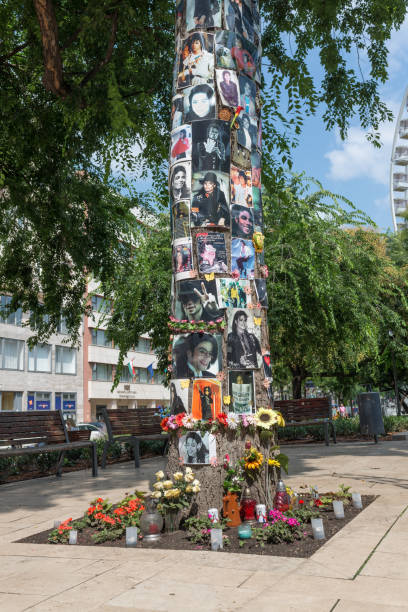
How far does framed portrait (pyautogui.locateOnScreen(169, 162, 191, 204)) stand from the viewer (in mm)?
6555

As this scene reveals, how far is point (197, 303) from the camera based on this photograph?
630 centimetres

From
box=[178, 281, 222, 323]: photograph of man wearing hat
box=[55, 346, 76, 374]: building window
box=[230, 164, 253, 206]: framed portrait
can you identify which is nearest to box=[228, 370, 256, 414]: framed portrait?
box=[178, 281, 222, 323]: photograph of man wearing hat

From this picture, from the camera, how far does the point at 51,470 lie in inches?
472

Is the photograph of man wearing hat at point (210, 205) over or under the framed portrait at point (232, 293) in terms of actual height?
over

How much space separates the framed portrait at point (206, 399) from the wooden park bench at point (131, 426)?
5420 mm

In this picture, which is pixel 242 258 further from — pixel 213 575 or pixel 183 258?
pixel 213 575

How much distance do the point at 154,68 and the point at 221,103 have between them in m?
5.07

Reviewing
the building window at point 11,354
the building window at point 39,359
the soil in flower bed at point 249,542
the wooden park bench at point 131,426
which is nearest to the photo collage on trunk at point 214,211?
the soil in flower bed at point 249,542

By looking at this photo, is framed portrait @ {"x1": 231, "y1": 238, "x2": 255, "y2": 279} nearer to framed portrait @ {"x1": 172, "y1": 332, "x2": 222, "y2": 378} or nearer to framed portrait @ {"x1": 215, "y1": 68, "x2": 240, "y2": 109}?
framed portrait @ {"x1": 172, "y1": 332, "x2": 222, "y2": 378}

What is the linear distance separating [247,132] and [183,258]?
1.73 metres

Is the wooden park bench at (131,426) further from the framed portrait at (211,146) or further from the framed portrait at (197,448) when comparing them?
the framed portrait at (211,146)

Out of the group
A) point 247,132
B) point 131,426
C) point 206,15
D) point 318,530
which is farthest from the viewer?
point 131,426

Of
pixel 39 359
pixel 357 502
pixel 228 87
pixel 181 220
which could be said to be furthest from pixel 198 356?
pixel 39 359

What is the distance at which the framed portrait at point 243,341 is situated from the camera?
20.4ft
